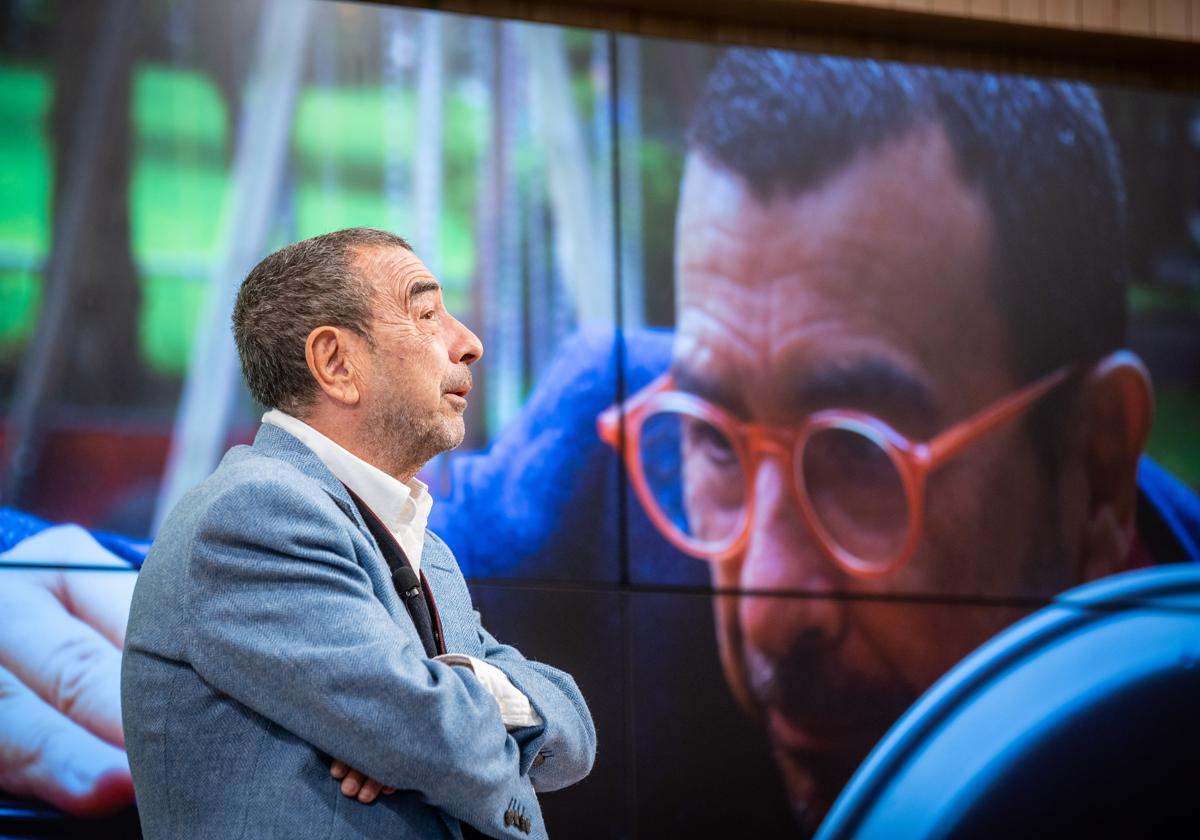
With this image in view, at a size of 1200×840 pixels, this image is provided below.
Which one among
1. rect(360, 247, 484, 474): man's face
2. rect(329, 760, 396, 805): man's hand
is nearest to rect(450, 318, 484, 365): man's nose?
rect(360, 247, 484, 474): man's face

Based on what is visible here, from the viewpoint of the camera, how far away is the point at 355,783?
1296mm

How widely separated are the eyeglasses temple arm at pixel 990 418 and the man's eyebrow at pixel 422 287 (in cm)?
191

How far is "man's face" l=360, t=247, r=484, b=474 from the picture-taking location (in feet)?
5.11

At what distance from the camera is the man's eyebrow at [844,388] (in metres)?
3.09

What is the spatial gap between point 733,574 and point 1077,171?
147cm

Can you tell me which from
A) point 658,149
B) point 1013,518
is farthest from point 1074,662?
point 658,149

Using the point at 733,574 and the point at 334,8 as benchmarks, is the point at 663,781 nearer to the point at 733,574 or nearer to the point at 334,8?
the point at 733,574

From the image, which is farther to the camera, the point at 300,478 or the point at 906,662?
the point at 906,662

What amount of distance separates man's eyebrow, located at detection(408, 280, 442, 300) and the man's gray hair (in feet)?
0.17

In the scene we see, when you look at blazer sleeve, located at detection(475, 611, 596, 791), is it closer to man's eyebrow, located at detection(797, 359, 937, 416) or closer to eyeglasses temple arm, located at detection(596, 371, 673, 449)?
eyeglasses temple arm, located at detection(596, 371, 673, 449)

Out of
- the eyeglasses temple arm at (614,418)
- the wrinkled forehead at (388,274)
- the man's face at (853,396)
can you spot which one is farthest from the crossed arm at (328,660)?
the man's face at (853,396)

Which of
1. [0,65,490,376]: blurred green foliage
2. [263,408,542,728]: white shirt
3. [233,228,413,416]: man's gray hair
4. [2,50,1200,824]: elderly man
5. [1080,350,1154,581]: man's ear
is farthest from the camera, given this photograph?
[1080,350,1154,581]: man's ear

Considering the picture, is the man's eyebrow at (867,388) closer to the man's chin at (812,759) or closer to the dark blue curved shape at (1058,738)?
the dark blue curved shape at (1058,738)

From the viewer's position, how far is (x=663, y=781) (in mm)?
2965
